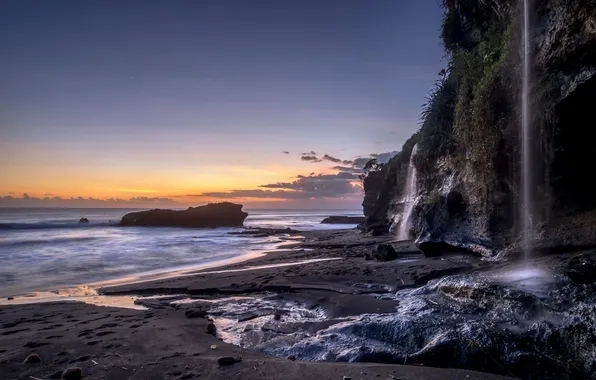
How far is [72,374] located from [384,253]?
8806 millimetres

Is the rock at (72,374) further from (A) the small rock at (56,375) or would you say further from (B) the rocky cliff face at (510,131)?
(B) the rocky cliff face at (510,131)

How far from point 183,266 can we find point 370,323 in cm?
1248

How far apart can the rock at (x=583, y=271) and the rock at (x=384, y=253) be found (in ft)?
20.4

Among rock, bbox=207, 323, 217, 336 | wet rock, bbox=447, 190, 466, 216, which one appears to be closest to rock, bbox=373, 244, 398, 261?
wet rock, bbox=447, 190, 466, 216

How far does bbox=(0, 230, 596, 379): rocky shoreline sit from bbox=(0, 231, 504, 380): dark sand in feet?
0.08

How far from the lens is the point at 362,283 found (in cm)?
816

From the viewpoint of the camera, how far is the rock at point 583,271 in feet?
14.9

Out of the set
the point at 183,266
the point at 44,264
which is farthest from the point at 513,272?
the point at 44,264

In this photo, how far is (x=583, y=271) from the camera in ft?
15.3

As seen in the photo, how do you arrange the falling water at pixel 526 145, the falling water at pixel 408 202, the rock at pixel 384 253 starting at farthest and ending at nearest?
the falling water at pixel 408 202 → the rock at pixel 384 253 → the falling water at pixel 526 145

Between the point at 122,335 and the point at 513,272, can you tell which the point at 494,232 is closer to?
the point at 513,272

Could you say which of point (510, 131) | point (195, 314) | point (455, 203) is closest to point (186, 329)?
point (195, 314)

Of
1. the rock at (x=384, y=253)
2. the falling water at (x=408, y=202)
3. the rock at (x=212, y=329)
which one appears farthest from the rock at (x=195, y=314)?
the falling water at (x=408, y=202)

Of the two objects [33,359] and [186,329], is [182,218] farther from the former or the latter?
[33,359]
